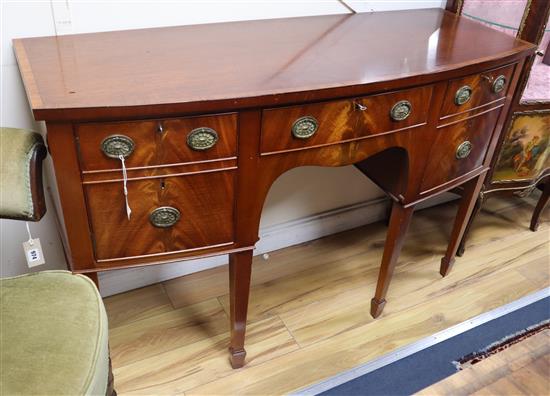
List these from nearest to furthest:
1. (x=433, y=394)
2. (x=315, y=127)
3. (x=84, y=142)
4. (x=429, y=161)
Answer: (x=433, y=394), (x=84, y=142), (x=315, y=127), (x=429, y=161)

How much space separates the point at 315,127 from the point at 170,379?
31.7 inches

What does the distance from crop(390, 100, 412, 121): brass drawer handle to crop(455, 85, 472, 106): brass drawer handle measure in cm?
15

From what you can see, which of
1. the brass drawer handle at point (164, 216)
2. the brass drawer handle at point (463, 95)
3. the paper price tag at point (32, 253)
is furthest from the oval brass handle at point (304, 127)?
the paper price tag at point (32, 253)

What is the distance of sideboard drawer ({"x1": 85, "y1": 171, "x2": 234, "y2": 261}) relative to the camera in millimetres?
990

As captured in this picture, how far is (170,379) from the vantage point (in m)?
1.40

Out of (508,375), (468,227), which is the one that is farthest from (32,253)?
(468,227)

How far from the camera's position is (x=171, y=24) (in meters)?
1.32

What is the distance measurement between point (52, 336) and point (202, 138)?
16.8 inches

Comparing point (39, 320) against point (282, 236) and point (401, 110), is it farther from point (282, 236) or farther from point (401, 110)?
point (282, 236)

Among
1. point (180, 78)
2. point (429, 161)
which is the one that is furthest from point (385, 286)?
point (180, 78)

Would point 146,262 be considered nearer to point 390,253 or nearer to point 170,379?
point 170,379

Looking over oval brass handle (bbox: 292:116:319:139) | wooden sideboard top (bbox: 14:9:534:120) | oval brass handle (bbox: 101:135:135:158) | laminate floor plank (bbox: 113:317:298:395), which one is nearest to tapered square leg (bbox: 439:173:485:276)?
wooden sideboard top (bbox: 14:9:534:120)

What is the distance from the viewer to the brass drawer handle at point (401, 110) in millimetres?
1144

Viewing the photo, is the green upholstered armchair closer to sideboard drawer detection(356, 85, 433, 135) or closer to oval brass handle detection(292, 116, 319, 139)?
oval brass handle detection(292, 116, 319, 139)
